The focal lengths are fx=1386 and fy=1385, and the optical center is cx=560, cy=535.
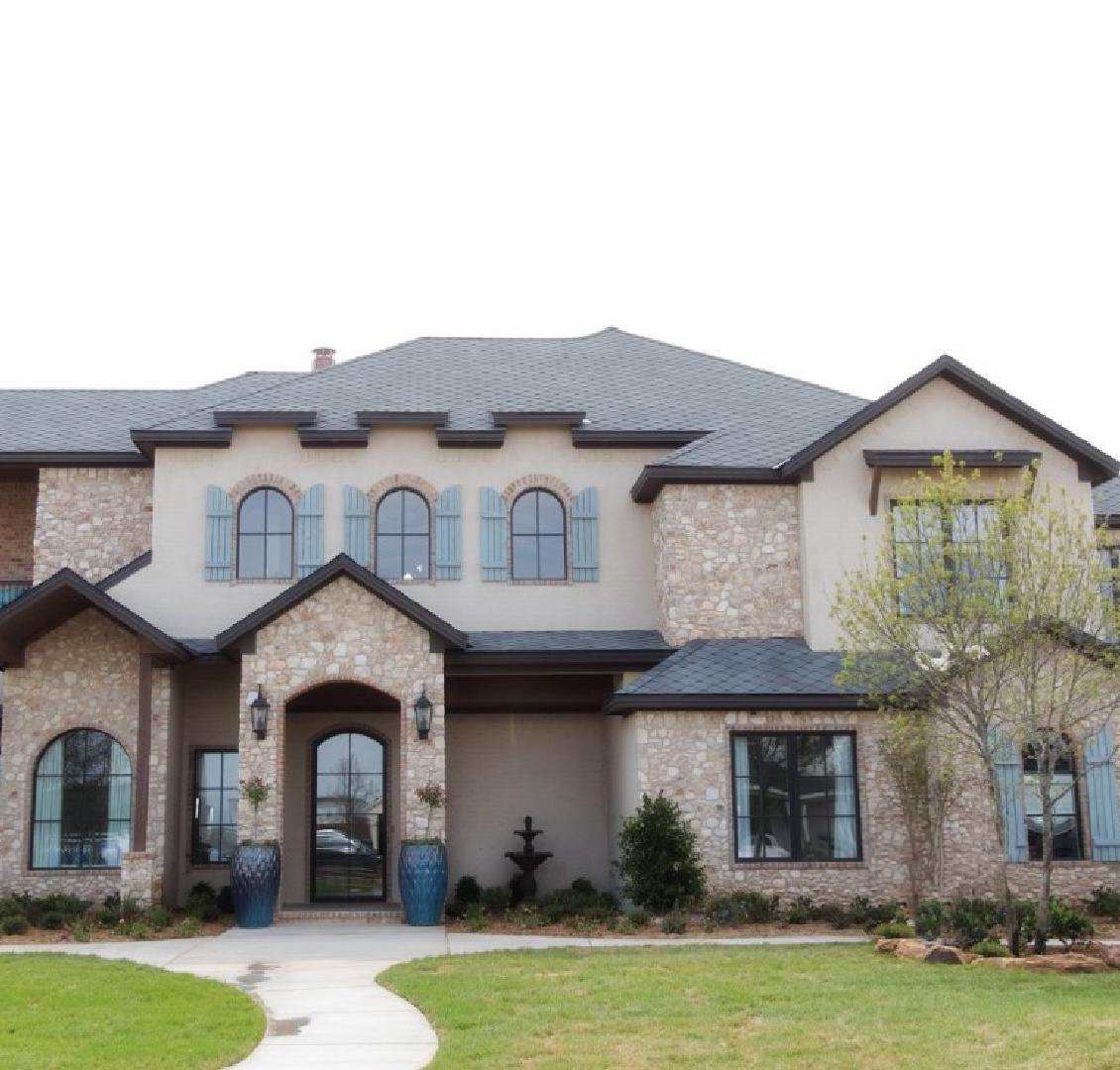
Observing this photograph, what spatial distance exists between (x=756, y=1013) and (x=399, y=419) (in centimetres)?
1282

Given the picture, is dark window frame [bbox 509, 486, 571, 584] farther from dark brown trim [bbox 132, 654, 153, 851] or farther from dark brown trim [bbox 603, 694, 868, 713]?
dark brown trim [bbox 132, 654, 153, 851]

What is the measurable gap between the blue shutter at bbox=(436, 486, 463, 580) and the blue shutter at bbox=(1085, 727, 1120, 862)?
955 cm

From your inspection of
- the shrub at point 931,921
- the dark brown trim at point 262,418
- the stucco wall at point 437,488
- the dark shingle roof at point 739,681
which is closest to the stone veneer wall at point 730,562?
the dark shingle roof at point 739,681

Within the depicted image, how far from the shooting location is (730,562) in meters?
20.7

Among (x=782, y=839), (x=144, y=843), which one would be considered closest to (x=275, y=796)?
(x=144, y=843)

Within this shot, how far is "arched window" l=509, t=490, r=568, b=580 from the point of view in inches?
860

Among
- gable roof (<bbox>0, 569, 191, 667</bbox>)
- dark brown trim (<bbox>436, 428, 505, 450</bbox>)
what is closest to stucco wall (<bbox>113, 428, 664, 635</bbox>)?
dark brown trim (<bbox>436, 428, 505, 450</bbox>)

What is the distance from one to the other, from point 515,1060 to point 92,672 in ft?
42.8

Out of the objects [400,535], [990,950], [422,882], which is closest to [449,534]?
[400,535]

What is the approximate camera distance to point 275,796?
737 inches

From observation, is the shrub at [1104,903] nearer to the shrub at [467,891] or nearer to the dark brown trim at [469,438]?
the shrub at [467,891]

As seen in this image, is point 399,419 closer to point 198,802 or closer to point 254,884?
point 198,802

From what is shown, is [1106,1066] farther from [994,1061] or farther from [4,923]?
[4,923]

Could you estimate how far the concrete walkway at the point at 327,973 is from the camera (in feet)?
32.5
